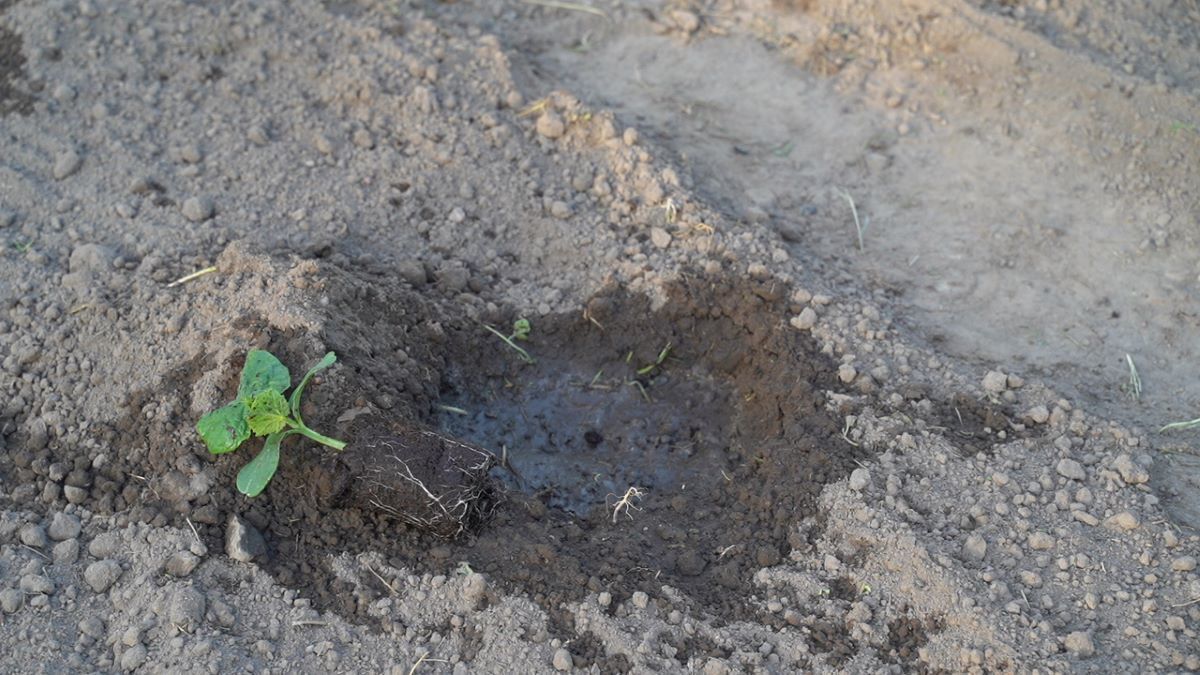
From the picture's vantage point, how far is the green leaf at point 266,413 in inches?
134

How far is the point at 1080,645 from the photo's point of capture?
3143 millimetres

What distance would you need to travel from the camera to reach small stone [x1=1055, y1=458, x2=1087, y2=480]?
3.58 m

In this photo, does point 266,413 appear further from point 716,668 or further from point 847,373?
point 847,373

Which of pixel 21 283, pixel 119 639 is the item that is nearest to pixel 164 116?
pixel 21 283

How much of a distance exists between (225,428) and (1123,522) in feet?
9.02

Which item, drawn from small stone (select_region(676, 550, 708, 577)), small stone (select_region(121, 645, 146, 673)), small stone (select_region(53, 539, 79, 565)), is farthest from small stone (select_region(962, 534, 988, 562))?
small stone (select_region(53, 539, 79, 565))

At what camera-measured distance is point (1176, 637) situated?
3.18m

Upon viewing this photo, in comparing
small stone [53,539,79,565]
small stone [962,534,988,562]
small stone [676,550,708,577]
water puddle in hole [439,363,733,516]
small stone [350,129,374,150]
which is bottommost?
small stone [53,539,79,565]

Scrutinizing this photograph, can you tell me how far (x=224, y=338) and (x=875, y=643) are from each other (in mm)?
2270

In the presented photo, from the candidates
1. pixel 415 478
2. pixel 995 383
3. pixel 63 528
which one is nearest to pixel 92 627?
pixel 63 528

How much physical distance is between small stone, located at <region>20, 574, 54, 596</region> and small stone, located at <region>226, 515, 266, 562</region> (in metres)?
0.51

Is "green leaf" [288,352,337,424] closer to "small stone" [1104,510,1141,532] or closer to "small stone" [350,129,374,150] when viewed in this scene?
"small stone" [350,129,374,150]

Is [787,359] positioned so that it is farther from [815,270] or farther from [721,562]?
[721,562]

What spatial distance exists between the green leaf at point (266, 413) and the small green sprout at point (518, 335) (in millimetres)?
986
